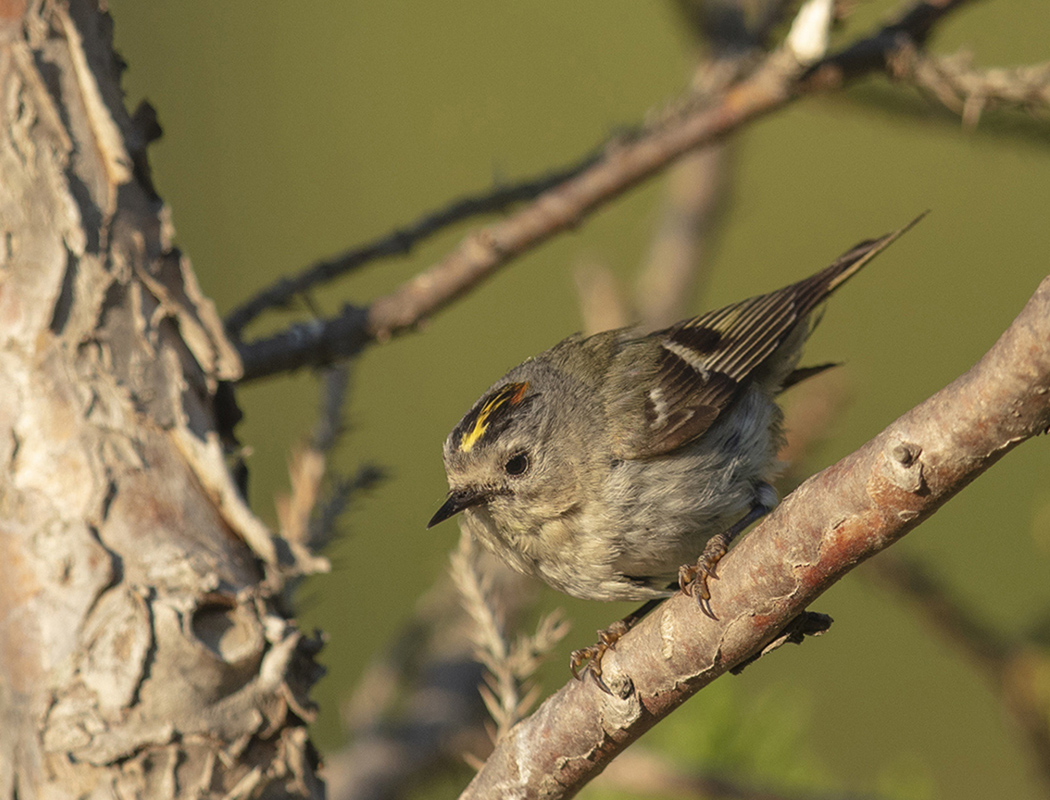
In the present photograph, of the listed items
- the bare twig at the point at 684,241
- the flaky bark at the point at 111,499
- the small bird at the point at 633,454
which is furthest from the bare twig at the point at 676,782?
the bare twig at the point at 684,241

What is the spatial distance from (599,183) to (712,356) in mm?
454

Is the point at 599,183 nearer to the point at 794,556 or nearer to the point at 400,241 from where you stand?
the point at 400,241

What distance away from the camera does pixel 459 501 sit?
189 centimetres

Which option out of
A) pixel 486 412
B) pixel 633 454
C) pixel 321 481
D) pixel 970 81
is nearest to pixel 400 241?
pixel 486 412

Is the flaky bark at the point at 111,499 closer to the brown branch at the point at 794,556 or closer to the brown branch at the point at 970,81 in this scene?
the brown branch at the point at 794,556

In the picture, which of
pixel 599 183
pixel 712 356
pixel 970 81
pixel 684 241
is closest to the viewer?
pixel 970 81

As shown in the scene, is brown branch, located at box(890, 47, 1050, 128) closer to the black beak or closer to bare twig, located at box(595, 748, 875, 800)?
the black beak

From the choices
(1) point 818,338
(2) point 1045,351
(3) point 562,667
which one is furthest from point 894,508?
(1) point 818,338

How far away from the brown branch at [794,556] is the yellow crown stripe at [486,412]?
2.07ft

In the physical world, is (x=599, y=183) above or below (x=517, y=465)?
above

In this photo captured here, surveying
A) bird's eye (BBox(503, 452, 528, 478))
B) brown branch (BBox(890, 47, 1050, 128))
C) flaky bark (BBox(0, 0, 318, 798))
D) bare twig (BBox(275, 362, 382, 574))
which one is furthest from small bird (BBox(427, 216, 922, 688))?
flaky bark (BBox(0, 0, 318, 798))

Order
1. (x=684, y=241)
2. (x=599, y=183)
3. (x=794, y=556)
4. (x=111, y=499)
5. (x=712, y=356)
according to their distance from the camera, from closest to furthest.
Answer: (x=794, y=556) < (x=111, y=499) < (x=599, y=183) < (x=712, y=356) < (x=684, y=241)

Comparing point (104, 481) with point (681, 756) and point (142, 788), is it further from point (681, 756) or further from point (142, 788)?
point (681, 756)

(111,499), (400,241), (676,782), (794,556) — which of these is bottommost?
(676,782)
